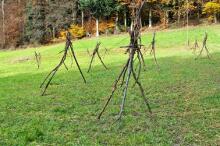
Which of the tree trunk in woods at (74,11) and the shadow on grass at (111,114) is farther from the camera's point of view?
the tree trunk in woods at (74,11)

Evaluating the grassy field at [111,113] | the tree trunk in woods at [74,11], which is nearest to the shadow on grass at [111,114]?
the grassy field at [111,113]

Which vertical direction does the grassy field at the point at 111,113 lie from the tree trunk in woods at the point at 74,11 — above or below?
below

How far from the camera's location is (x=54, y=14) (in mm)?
74438

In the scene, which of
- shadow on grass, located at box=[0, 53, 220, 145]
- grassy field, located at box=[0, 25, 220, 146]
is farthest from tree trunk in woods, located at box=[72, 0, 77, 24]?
shadow on grass, located at box=[0, 53, 220, 145]

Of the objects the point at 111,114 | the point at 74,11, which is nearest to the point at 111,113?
the point at 111,114

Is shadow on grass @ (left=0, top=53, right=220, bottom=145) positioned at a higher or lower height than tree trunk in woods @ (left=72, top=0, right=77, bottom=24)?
lower

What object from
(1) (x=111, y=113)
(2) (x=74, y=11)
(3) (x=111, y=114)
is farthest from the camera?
(2) (x=74, y=11)

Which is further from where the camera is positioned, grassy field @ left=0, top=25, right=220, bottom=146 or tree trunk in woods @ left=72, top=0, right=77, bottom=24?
tree trunk in woods @ left=72, top=0, right=77, bottom=24

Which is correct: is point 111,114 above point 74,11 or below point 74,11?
A: below

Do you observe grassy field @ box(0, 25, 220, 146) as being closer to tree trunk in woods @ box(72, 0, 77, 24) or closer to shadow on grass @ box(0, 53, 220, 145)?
shadow on grass @ box(0, 53, 220, 145)

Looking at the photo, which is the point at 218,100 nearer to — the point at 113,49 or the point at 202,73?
the point at 202,73

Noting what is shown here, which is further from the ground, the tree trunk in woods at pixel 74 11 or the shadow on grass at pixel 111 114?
the tree trunk in woods at pixel 74 11

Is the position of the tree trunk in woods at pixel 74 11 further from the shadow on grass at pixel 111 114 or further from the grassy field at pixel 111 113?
the shadow on grass at pixel 111 114

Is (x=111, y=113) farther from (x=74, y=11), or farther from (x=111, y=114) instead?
(x=74, y=11)
